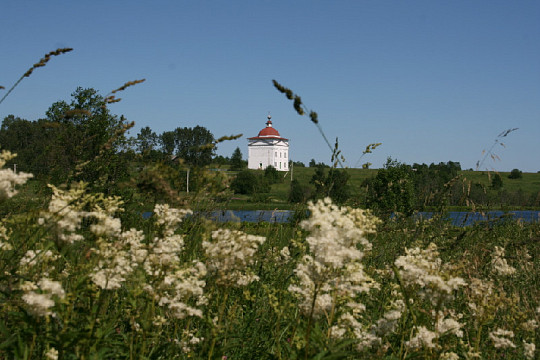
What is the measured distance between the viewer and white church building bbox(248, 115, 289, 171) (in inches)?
5143

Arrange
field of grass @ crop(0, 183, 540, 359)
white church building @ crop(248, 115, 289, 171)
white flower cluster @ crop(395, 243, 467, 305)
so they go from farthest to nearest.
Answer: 1. white church building @ crop(248, 115, 289, 171)
2. white flower cluster @ crop(395, 243, 467, 305)
3. field of grass @ crop(0, 183, 540, 359)

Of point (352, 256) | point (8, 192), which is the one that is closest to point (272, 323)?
point (352, 256)

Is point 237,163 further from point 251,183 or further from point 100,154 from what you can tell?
point 100,154

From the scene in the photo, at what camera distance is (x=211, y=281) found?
104 inches

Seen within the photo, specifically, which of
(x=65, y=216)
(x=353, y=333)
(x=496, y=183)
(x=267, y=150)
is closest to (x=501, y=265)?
(x=353, y=333)

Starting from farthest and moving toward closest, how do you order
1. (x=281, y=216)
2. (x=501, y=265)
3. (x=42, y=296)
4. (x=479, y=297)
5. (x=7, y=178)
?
(x=281, y=216) → (x=501, y=265) → (x=479, y=297) → (x=7, y=178) → (x=42, y=296)

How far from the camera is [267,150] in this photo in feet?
434

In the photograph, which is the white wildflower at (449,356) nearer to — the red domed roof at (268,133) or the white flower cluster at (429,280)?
the white flower cluster at (429,280)

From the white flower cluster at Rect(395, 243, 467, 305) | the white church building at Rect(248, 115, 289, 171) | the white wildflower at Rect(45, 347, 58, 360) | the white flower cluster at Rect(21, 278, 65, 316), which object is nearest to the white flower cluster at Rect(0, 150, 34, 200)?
the white flower cluster at Rect(21, 278, 65, 316)

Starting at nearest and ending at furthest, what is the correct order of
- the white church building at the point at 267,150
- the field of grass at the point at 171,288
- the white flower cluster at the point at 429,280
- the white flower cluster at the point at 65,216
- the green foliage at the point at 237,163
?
the field of grass at the point at 171,288, the white flower cluster at the point at 65,216, the white flower cluster at the point at 429,280, the green foliage at the point at 237,163, the white church building at the point at 267,150

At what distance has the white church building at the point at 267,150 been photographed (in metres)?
131

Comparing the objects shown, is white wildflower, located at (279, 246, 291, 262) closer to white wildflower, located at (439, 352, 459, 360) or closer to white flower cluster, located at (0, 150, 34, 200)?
white wildflower, located at (439, 352, 459, 360)

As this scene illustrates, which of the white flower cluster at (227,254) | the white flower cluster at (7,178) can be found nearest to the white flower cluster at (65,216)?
the white flower cluster at (7,178)

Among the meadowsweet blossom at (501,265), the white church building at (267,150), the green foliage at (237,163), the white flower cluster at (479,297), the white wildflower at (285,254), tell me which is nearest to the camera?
the white flower cluster at (479,297)
